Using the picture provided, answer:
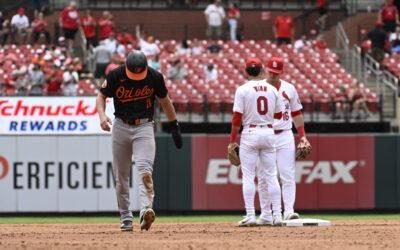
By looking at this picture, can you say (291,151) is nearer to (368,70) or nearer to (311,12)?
(368,70)

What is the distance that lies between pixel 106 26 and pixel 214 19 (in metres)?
3.20

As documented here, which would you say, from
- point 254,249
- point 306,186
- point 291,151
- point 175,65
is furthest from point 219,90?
point 254,249

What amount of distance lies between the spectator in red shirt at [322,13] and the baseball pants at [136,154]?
19.5 metres

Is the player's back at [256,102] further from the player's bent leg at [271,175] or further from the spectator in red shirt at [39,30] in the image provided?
the spectator in red shirt at [39,30]

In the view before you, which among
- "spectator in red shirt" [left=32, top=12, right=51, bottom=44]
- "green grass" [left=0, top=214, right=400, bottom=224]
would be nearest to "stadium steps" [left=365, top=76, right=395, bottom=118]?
"green grass" [left=0, top=214, right=400, bottom=224]

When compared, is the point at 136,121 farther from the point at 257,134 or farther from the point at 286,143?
the point at 286,143

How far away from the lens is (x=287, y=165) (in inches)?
603

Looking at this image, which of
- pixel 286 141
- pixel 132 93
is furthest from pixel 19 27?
pixel 132 93

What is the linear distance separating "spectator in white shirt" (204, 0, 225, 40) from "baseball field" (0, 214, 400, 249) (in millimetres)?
15828

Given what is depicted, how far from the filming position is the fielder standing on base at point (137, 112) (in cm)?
1348

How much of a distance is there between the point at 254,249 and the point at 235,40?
19.6 meters

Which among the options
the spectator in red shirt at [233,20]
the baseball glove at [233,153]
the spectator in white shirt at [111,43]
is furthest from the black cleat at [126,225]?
the spectator in red shirt at [233,20]

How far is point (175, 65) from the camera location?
2755cm

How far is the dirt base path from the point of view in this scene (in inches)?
466
